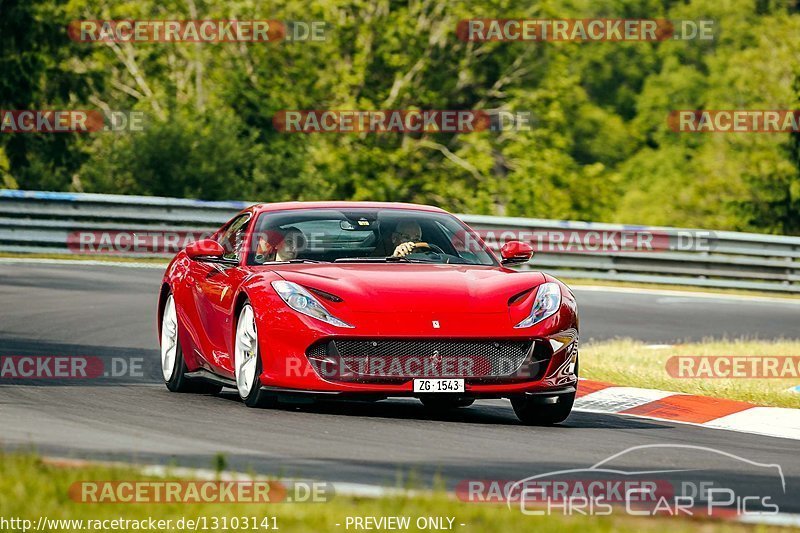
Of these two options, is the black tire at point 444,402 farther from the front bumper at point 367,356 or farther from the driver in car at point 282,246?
the driver in car at point 282,246

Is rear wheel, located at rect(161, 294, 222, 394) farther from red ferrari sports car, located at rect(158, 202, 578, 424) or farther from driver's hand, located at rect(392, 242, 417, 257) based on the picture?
driver's hand, located at rect(392, 242, 417, 257)

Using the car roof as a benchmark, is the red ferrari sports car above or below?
below

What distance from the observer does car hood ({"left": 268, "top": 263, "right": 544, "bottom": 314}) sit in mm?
9773

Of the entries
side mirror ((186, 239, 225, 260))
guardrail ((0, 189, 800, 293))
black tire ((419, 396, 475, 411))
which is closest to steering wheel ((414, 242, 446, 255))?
black tire ((419, 396, 475, 411))

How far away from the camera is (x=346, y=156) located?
3912 centimetres

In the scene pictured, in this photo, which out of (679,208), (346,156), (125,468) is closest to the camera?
(125,468)

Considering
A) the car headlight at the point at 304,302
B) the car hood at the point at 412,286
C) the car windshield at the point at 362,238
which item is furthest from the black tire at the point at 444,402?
the car windshield at the point at 362,238

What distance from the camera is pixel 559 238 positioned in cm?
2531

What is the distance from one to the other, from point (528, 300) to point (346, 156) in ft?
96.1

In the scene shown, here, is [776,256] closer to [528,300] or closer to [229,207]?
[229,207]

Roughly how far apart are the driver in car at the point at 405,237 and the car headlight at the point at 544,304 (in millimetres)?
1094

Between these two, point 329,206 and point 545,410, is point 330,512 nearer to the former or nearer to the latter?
point 545,410

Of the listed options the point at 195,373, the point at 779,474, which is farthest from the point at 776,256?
the point at 779,474

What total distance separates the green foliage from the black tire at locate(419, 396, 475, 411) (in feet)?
64.9
